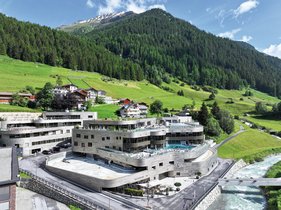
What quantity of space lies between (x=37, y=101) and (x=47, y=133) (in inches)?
1226

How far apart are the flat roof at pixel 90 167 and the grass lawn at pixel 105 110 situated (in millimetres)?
42164

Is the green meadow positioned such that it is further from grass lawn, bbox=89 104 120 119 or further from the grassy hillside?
grass lawn, bbox=89 104 120 119

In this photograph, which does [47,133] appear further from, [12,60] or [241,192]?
[12,60]

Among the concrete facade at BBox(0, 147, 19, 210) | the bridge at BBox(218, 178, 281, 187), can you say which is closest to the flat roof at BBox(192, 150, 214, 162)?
the bridge at BBox(218, 178, 281, 187)

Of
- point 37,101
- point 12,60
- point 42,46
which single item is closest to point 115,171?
point 37,101

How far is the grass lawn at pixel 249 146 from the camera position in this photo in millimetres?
91756

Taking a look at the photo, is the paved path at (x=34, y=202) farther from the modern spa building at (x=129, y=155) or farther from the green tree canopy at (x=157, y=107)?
the green tree canopy at (x=157, y=107)

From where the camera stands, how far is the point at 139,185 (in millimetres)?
54062

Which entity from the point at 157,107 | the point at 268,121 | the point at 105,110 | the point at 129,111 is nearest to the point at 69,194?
the point at 129,111

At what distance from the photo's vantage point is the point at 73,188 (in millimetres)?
53000

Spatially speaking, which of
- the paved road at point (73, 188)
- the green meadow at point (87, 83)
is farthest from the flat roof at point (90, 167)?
the green meadow at point (87, 83)

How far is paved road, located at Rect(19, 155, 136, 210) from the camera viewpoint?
4633cm

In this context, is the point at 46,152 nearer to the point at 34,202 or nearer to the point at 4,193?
the point at 34,202

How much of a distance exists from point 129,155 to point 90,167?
31.4ft
